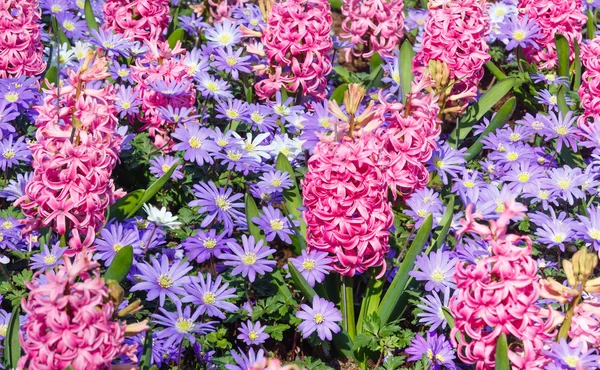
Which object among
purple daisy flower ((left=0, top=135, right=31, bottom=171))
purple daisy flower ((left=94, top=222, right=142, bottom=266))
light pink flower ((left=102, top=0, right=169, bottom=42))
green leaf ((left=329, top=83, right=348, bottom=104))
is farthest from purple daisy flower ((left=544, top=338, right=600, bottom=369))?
light pink flower ((left=102, top=0, right=169, bottom=42))

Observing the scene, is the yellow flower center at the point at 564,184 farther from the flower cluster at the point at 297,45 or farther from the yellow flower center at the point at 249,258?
the yellow flower center at the point at 249,258

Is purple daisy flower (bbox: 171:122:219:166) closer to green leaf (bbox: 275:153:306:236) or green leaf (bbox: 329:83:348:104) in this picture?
green leaf (bbox: 275:153:306:236)

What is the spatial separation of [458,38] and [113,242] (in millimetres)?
1849

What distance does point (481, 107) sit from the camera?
418 cm

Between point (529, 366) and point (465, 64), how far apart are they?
181 cm

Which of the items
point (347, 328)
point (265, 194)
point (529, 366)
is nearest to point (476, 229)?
point (529, 366)

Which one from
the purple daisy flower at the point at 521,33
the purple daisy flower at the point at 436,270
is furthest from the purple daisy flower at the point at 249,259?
the purple daisy flower at the point at 521,33

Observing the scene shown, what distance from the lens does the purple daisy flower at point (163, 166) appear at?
3.50 m

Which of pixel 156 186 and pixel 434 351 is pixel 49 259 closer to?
pixel 156 186

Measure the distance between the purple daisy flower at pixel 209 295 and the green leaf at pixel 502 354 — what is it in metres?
0.93

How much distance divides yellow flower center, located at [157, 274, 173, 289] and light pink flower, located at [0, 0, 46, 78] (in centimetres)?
144

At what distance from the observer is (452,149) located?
3799 millimetres

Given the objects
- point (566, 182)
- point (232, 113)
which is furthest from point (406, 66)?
point (566, 182)

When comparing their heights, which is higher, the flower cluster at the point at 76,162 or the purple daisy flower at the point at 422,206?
the flower cluster at the point at 76,162
